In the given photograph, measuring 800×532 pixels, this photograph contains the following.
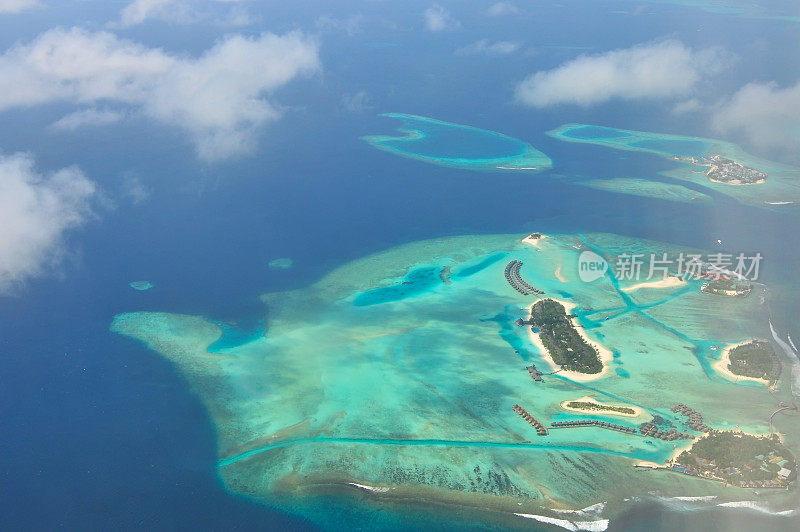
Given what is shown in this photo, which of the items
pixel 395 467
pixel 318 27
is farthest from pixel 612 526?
pixel 318 27

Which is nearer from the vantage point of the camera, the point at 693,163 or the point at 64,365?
the point at 64,365

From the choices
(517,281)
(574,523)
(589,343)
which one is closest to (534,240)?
(517,281)

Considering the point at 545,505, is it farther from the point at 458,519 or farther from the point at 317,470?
the point at 317,470

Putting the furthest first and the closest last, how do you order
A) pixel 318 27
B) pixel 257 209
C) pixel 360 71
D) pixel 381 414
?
pixel 318 27, pixel 360 71, pixel 257 209, pixel 381 414

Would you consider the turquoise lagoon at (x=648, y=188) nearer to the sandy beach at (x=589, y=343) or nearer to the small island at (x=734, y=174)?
the small island at (x=734, y=174)

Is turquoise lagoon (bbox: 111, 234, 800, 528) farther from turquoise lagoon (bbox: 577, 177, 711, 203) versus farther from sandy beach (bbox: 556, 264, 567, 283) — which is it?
turquoise lagoon (bbox: 577, 177, 711, 203)

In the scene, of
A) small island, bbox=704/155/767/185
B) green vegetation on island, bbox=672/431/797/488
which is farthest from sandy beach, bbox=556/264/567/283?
small island, bbox=704/155/767/185

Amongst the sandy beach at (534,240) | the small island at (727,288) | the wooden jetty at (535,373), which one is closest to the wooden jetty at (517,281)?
the sandy beach at (534,240)
